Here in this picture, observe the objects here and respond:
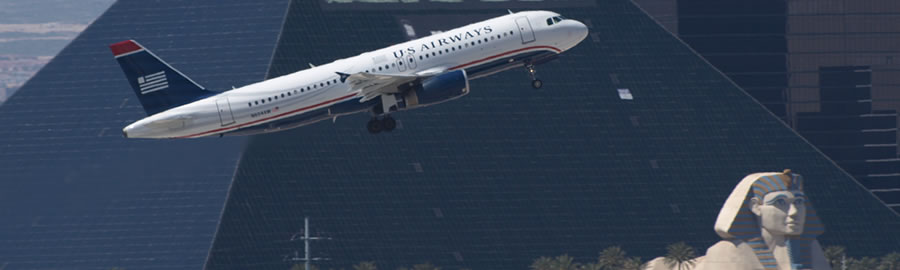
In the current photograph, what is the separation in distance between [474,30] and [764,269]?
137 feet

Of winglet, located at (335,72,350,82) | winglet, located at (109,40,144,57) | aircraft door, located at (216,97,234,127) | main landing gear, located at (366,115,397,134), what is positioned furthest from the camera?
Answer: main landing gear, located at (366,115,397,134)

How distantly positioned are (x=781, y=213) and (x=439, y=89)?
44900mm

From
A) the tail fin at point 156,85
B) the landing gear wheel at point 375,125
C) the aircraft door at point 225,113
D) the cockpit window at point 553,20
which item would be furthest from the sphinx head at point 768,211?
the tail fin at point 156,85

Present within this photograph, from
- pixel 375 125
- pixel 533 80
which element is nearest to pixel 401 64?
pixel 375 125

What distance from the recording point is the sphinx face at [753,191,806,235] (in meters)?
179

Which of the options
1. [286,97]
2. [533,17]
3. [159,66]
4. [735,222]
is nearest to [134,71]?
[159,66]

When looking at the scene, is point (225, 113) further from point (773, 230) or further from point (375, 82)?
point (773, 230)

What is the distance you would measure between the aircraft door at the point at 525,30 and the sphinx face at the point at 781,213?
119 feet

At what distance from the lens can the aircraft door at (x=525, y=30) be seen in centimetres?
15825

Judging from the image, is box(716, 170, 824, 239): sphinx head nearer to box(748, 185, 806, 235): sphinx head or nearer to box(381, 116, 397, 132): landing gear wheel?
box(748, 185, 806, 235): sphinx head

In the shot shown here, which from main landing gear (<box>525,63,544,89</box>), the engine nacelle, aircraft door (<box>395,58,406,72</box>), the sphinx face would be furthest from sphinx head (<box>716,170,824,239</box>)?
aircraft door (<box>395,58,406,72</box>)

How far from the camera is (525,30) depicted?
6240 inches

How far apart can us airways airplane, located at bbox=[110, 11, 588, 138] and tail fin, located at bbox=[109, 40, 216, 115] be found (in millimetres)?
88

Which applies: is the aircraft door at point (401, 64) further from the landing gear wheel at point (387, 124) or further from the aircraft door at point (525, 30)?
the aircraft door at point (525, 30)
